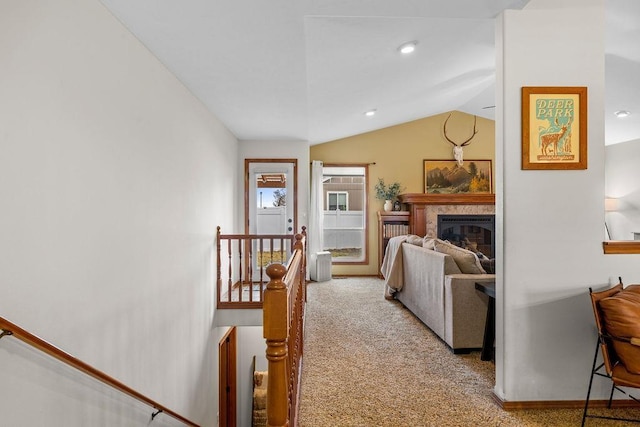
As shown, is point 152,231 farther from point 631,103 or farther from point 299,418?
point 631,103

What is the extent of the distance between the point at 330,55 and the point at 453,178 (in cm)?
472

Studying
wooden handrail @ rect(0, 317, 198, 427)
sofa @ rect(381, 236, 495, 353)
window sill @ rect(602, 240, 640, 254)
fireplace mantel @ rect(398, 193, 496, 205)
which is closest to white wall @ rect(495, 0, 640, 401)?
window sill @ rect(602, 240, 640, 254)

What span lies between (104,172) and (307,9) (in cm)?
149

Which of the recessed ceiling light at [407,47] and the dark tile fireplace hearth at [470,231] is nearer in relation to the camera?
the recessed ceiling light at [407,47]

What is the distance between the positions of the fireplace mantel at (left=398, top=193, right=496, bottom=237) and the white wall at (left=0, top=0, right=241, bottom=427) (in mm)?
4457

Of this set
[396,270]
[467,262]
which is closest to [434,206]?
[396,270]

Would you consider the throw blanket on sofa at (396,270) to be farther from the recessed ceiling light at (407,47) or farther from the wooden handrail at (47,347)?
the wooden handrail at (47,347)

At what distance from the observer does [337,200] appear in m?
7.12

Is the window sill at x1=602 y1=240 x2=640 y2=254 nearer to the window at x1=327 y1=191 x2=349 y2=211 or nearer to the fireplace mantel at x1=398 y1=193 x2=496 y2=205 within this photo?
the fireplace mantel at x1=398 y1=193 x2=496 y2=205

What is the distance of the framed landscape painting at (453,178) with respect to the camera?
7062mm

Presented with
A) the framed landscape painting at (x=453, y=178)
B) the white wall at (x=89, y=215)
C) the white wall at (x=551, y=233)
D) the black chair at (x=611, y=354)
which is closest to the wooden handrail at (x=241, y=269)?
the white wall at (x=89, y=215)

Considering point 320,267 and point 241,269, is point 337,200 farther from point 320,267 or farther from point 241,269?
point 241,269

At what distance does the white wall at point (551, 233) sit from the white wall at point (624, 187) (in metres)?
4.54

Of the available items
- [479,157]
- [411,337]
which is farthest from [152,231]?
[479,157]
